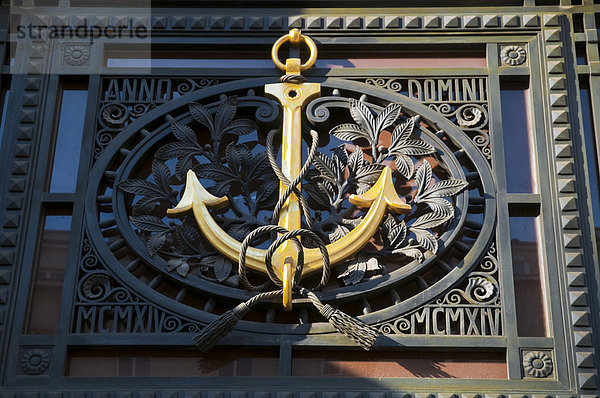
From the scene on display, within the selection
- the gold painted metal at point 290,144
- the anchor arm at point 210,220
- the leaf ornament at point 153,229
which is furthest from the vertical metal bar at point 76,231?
the gold painted metal at point 290,144

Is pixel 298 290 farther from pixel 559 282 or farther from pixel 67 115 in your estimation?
pixel 67 115

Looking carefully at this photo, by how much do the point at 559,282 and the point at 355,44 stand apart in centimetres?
208

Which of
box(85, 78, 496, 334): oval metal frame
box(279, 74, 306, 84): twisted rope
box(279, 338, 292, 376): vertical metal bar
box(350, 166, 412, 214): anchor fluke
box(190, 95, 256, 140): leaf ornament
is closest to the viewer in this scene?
box(279, 338, 292, 376): vertical metal bar

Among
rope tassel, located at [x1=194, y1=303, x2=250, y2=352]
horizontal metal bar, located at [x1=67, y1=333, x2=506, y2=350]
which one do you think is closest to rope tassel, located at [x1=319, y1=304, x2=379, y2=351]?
horizontal metal bar, located at [x1=67, y1=333, x2=506, y2=350]

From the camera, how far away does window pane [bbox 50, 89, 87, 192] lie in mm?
7660

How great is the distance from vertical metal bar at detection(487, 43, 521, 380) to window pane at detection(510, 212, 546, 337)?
0.29ft

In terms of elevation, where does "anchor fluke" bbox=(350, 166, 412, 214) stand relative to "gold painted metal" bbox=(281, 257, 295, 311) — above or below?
above

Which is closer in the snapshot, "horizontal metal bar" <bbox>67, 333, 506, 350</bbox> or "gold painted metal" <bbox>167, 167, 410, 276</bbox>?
"horizontal metal bar" <bbox>67, 333, 506, 350</bbox>

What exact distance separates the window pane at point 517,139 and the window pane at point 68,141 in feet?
8.70

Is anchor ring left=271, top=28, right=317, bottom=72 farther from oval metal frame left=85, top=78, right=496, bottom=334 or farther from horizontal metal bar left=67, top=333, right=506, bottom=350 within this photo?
horizontal metal bar left=67, top=333, right=506, bottom=350

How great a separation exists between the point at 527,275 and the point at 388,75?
160 centimetres

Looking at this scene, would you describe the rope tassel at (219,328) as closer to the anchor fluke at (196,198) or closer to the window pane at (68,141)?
the anchor fluke at (196,198)

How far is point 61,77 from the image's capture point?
802 centimetres

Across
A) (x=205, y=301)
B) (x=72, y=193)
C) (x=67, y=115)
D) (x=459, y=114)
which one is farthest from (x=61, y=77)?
(x=459, y=114)
